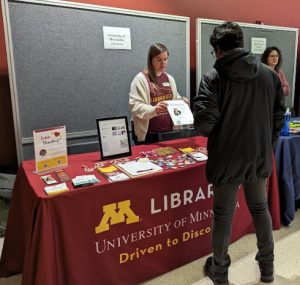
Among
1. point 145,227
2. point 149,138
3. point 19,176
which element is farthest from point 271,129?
point 19,176

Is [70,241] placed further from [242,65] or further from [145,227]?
[242,65]

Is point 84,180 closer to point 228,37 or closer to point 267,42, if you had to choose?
point 228,37

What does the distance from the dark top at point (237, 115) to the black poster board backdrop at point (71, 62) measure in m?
1.21

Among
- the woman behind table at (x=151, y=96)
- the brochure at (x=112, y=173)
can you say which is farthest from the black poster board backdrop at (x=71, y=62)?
the brochure at (x=112, y=173)

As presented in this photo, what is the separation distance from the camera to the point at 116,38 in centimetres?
241

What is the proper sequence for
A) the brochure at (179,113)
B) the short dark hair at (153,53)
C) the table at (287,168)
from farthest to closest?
1. the table at (287,168)
2. the short dark hair at (153,53)
3. the brochure at (179,113)

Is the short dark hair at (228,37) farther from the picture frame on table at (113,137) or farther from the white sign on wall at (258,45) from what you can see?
the white sign on wall at (258,45)

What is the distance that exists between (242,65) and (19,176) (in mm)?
1283

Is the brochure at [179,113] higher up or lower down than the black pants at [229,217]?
higher up

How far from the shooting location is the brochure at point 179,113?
6.28 feet

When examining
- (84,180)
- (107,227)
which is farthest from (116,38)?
(107,227)

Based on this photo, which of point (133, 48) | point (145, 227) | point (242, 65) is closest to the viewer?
point (242, 65)

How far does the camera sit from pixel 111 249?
152 cm

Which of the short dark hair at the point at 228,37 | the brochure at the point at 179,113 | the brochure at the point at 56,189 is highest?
the short dark hair at the point at 228,37
